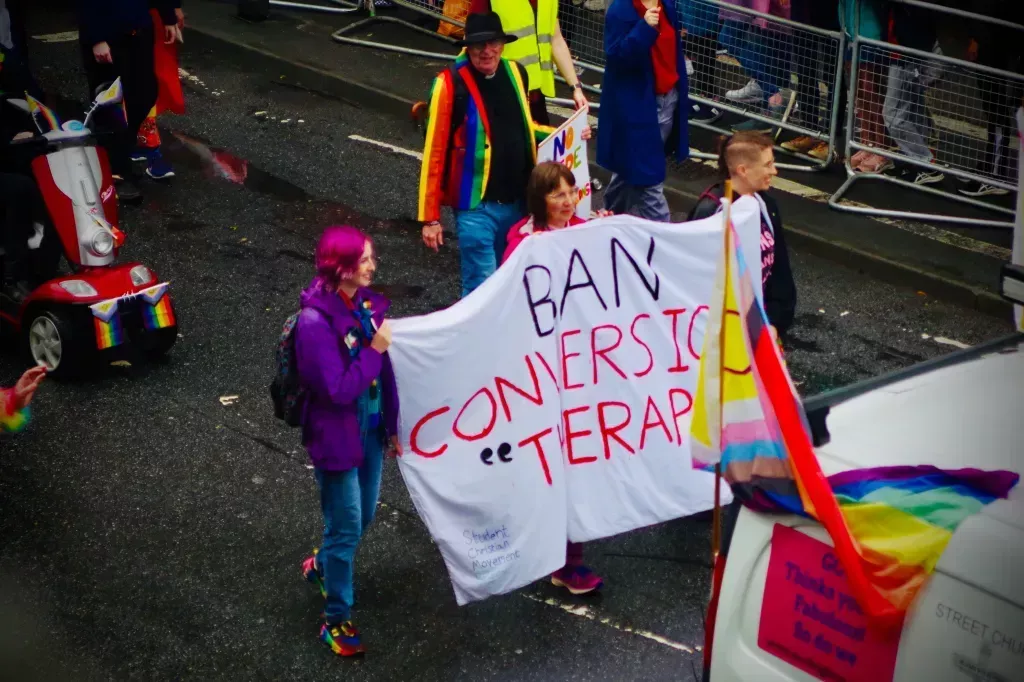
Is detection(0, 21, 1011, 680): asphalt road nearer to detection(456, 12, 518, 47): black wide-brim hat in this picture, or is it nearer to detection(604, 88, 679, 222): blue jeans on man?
detection(604, 88, 679, 222): blue jeans on man

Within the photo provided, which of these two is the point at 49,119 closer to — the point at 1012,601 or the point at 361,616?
the point at 361,616

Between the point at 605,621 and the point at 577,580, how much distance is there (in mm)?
227

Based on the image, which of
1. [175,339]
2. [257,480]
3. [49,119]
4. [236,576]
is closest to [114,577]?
[236,576]

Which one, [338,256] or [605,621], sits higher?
[338,256]

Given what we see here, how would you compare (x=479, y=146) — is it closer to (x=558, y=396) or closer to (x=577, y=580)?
(x=558, y=396)

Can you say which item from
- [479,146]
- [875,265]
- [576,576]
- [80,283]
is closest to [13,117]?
[80,283]

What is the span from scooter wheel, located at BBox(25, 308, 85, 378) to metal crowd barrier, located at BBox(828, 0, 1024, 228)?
5443mm

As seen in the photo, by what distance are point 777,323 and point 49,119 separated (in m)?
4.34

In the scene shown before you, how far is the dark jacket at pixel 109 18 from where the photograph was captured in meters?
9.40

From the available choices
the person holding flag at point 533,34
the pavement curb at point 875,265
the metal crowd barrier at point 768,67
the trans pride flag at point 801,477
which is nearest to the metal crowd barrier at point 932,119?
the metal crowd barrier at point 768,67

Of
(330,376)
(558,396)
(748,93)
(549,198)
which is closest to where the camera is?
(330,376)

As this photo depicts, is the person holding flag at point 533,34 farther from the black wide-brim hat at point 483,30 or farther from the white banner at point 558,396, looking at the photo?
the white banner at point 558,396

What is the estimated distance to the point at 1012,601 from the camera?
9.63ft

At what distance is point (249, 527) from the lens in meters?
6.11
